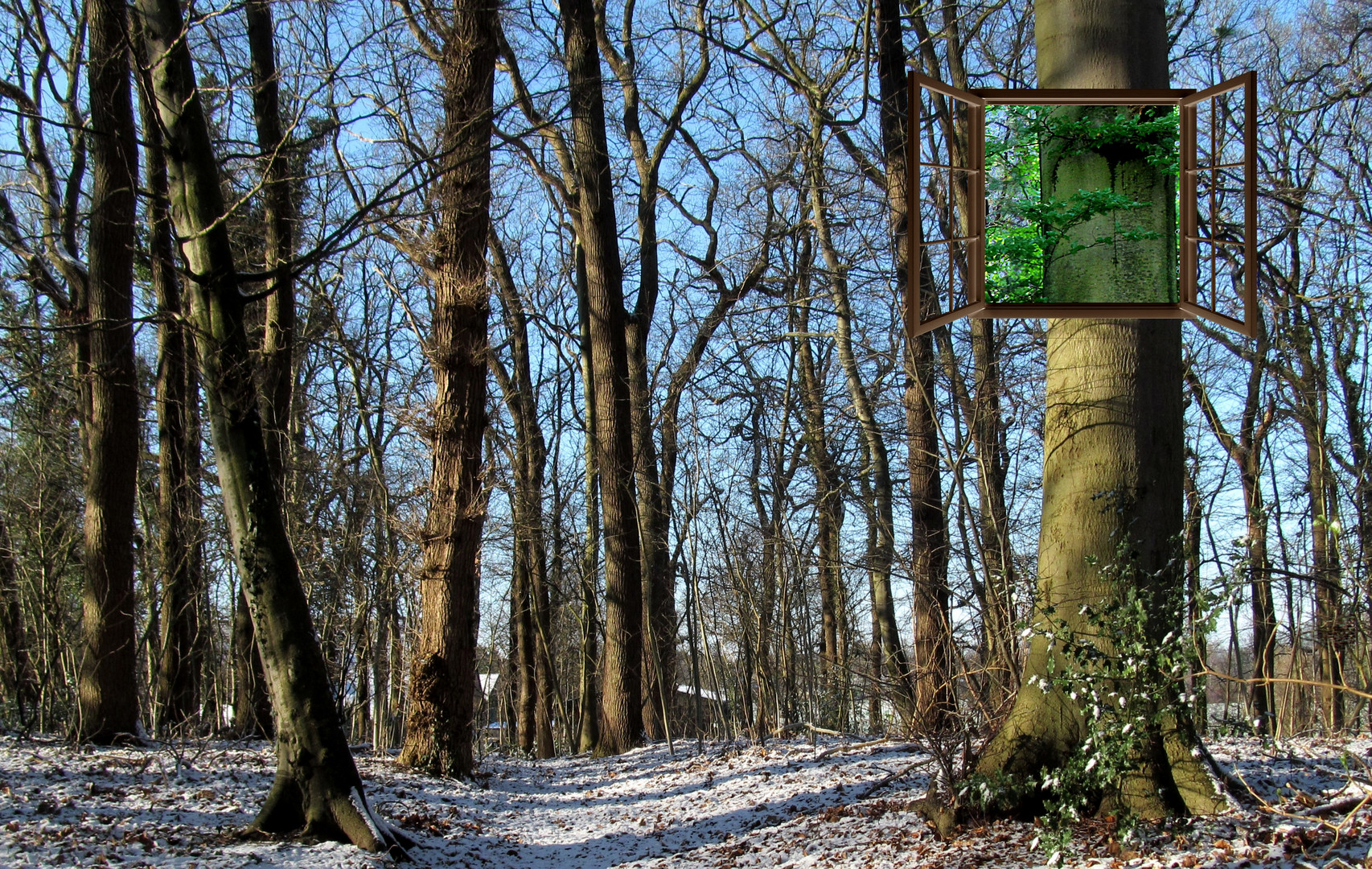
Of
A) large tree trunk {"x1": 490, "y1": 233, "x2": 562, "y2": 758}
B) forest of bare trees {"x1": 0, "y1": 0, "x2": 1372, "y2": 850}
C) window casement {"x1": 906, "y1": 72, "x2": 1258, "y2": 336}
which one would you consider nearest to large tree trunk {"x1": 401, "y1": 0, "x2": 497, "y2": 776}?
forest of bare trees {"x1": 0, "y1": 0, "x2": 1372, "y2": 850}

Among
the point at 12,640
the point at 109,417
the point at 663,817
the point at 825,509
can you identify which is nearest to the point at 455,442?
the point at 109,417

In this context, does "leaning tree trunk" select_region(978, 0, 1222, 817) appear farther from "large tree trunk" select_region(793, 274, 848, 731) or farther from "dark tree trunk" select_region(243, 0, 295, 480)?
"dark tree trunk" select_region(243, 0, 295, 480)

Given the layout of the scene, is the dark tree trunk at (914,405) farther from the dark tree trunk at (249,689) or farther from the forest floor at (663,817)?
the dark tree trunk at (249,689)

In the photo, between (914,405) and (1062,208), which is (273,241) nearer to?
(914,405)

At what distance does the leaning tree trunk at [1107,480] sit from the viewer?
4332 mm

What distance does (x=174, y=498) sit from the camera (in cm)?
1007

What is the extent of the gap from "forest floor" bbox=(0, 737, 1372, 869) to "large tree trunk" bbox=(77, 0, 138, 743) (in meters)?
0.63

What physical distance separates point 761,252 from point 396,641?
7.96 metres

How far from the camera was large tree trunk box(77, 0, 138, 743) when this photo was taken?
8633 millimetres

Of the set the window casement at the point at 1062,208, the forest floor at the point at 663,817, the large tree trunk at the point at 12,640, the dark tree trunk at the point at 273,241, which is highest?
the dark tree trunk at the point at 273,241

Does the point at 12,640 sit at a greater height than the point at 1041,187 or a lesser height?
lesser

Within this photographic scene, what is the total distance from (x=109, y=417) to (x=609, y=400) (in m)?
6.08

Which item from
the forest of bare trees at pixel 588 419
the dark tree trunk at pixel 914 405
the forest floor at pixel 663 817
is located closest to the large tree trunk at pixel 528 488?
the forest of bare trees at pixel 588 419

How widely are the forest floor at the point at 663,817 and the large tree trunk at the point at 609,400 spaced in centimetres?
240
